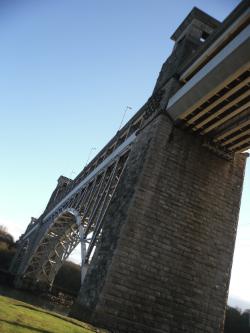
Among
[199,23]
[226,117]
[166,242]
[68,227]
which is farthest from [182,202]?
[68,227]

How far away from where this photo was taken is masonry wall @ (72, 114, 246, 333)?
10.6 meters

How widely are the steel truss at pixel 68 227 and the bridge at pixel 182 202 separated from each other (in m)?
2.21

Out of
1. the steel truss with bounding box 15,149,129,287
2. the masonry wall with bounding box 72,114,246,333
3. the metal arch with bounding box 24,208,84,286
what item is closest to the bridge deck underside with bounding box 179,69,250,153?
the masonry wall with bounding box 72,114,246,333

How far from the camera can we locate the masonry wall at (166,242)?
10609 mm

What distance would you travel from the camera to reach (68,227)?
3294cm

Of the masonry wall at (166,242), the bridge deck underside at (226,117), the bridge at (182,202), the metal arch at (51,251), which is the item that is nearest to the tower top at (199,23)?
the bridge at (182,202)

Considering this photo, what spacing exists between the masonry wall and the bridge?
0.10ft

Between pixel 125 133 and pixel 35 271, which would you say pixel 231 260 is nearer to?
pixel 125 133

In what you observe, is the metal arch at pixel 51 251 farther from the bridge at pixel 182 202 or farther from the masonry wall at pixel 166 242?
the masonry wall at pixel 166 242

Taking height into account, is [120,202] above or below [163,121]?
below

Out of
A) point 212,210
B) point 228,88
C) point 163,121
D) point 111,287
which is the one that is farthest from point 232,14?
point 111,287

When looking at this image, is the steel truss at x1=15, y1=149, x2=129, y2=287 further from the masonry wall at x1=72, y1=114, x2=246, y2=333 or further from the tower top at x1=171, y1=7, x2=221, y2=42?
the tower top at x1=171, y1=7, x2=221, y2=42

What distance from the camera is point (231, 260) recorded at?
12414 mm

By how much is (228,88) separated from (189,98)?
1509mm
